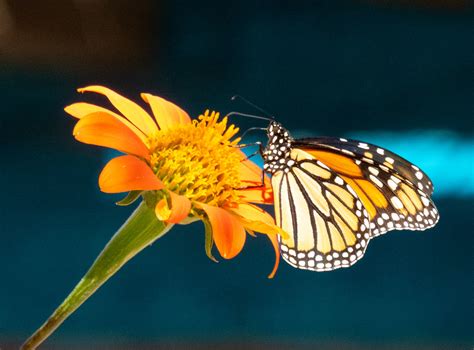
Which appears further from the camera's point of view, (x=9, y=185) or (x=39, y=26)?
(x=9, y=185)

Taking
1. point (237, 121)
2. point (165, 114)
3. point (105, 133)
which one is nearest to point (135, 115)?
point (165, 114)

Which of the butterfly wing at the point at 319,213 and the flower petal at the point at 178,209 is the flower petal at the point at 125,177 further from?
the butterfly wing at the point at 319,213

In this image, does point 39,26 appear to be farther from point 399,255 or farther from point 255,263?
point 399,255

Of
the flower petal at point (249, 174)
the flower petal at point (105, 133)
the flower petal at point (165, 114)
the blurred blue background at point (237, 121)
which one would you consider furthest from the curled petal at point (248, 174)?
the blurred blue background at point (237, 121)

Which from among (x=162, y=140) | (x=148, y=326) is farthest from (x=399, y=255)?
(x=162, y=140)

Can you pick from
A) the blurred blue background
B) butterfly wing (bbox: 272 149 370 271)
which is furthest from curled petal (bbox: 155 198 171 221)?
the blurred blue background
